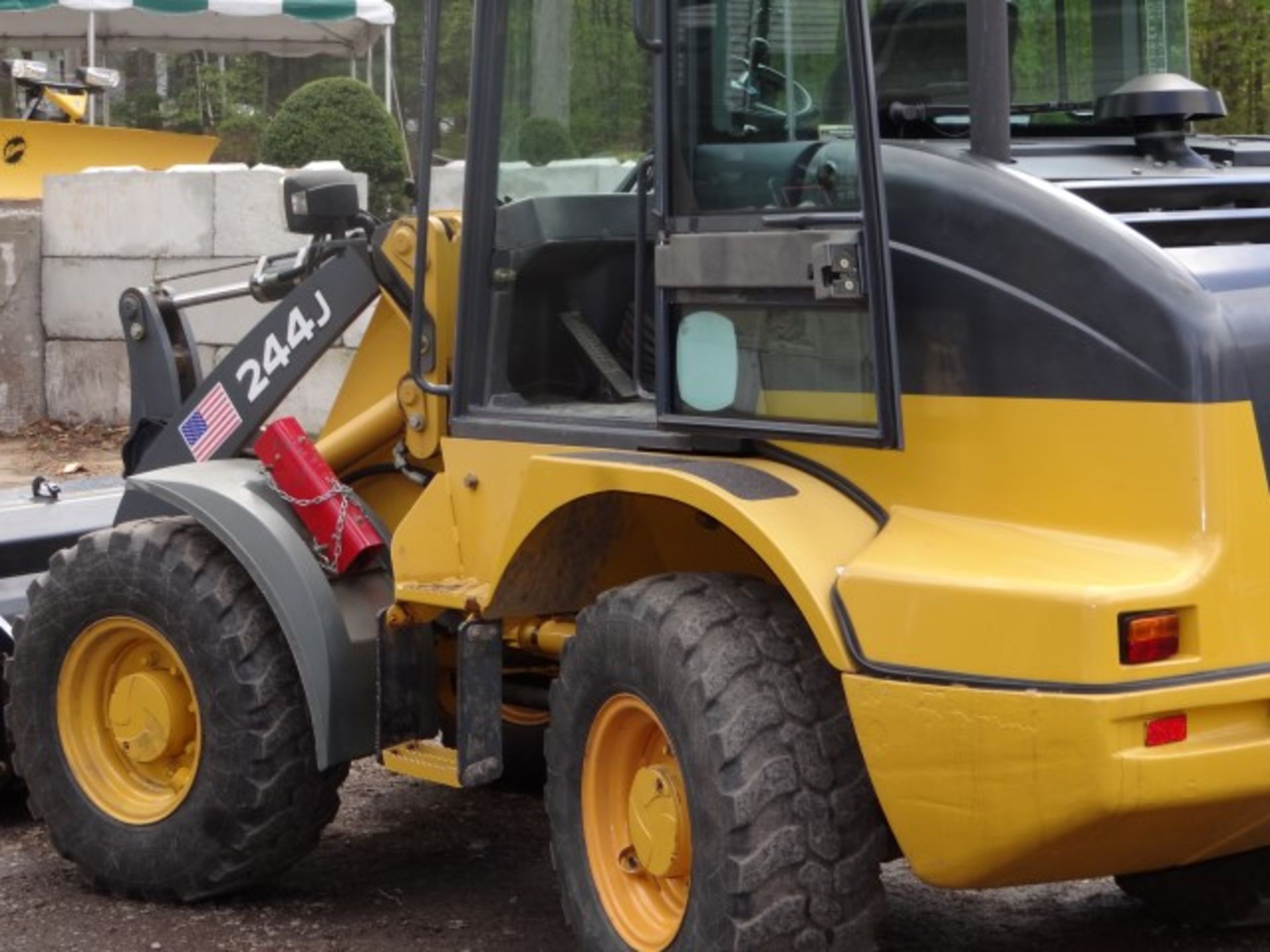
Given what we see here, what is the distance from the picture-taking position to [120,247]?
46.7 feet

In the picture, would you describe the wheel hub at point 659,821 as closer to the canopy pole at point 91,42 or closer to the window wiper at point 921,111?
the window wiper at point 921,111

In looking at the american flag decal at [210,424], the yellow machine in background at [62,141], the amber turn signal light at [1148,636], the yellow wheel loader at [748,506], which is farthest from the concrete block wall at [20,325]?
the amber turn signal light at [1148,636]

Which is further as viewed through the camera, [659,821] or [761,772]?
[659,821]

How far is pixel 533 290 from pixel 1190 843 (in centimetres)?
202

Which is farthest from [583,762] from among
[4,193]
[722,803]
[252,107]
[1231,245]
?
[252,107]

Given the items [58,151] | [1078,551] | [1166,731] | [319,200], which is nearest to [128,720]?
[319,200]

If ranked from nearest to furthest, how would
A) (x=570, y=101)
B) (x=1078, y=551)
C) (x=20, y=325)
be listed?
1. (x=1078, y=551)
2. (x=570, y=101)
3. (x=20, y=325)

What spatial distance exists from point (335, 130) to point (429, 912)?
585 inches

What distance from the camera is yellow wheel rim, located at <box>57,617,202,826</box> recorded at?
6.02 metres

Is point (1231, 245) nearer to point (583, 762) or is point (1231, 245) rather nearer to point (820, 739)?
point (820, 739)

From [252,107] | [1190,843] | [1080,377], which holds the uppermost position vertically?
[252,107]

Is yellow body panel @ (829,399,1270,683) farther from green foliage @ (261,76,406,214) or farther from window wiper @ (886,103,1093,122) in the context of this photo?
green foliage @ (261,76,406,214)

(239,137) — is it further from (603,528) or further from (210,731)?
(603,528)

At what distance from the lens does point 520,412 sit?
212 inches
